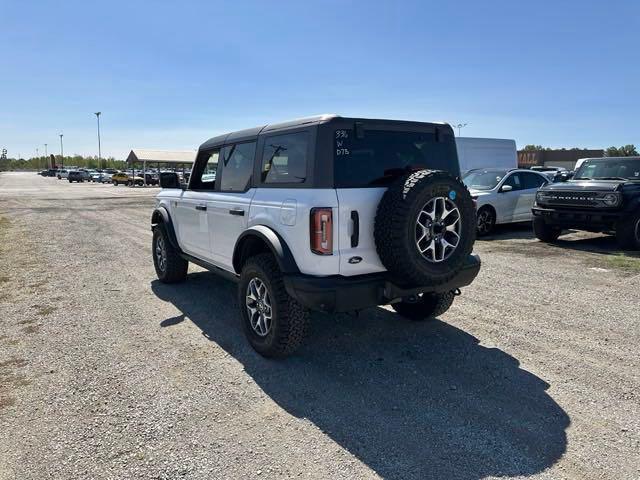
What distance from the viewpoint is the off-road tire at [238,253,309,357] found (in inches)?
149

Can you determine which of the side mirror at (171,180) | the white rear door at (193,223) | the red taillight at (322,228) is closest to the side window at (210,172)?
the white rear door at (193,223)

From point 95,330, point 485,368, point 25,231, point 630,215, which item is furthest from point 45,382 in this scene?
point 25,231

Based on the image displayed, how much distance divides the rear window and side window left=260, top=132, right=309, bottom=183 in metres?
0.30

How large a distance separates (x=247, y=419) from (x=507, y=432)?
1693 mm

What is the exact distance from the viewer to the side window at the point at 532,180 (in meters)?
12.2

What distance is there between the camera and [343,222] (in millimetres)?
3525

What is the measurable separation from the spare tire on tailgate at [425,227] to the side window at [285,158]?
743 millimetres

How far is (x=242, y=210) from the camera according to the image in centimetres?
437

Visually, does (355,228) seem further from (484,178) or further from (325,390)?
(484,178)

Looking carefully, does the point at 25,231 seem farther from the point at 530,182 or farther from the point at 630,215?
the point at 630,215

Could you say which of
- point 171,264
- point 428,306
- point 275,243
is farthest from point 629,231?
point 171,264

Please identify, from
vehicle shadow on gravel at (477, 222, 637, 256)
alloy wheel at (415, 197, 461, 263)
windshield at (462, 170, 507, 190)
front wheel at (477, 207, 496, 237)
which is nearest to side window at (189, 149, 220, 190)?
alloy wheel at (415, 197, 461, 263)

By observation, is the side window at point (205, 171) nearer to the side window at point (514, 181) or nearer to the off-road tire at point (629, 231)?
the off-road tire at point (629, 231)

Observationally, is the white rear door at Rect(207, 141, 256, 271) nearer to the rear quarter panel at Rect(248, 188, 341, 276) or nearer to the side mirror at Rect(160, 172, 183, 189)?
the rear quarter panel at Rect(248, 188, 341, 276)
